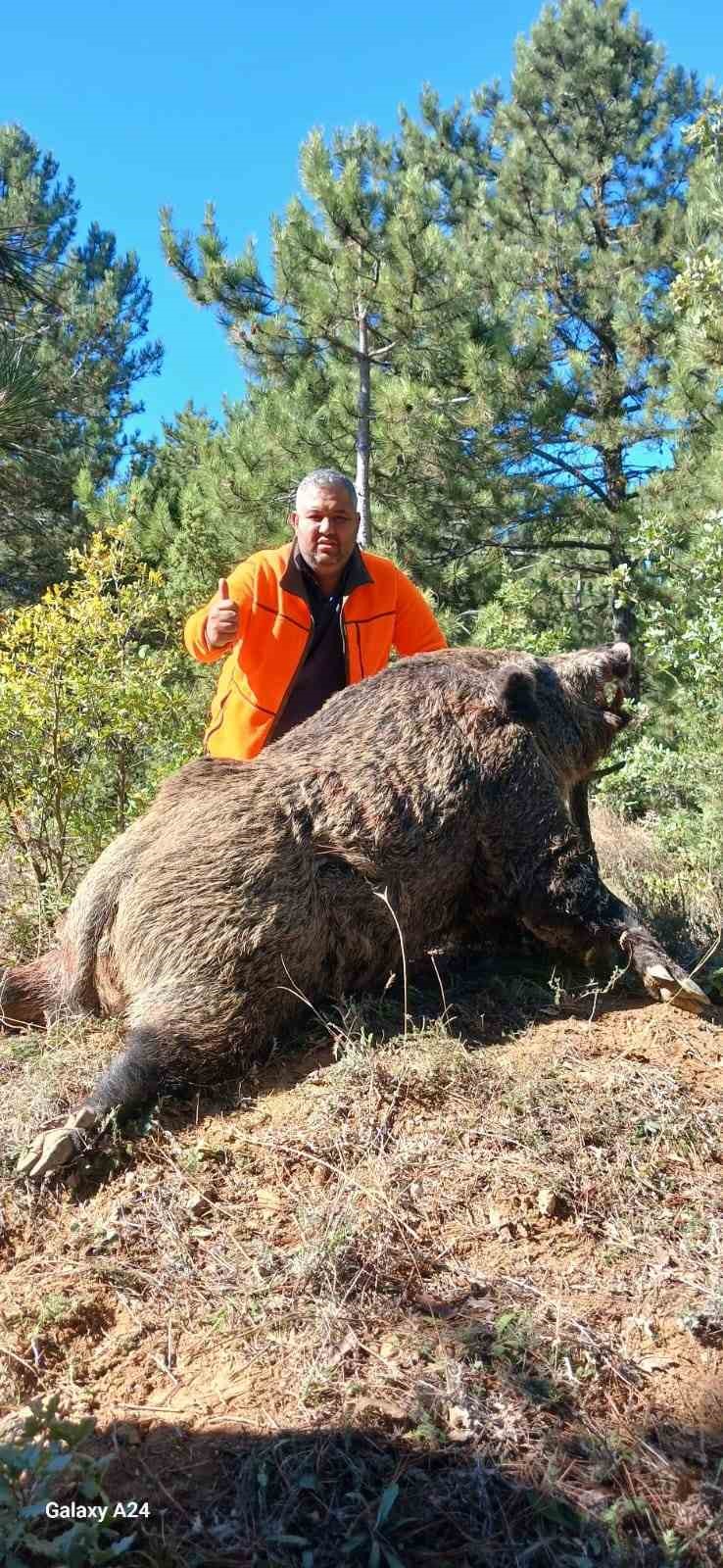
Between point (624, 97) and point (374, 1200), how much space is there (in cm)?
1680

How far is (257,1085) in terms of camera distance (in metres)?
3.14

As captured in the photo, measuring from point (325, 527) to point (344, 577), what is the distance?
28 centimetres

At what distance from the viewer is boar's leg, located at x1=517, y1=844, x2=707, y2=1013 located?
11.7 feet

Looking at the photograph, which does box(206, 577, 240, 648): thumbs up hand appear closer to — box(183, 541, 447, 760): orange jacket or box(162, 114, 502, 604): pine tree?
box(183, 541, 447, 760): orange jacket

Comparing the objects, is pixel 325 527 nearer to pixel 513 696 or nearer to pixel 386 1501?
pixel 513 696

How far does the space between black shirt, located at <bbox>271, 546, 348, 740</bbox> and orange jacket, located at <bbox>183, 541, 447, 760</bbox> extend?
0.06 meters

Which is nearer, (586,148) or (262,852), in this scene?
(262,852)

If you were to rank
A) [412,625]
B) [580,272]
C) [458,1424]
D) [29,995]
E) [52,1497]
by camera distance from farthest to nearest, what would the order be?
[580,272] < [412,625] < [29,995] < [458,1424] < [52,1497]

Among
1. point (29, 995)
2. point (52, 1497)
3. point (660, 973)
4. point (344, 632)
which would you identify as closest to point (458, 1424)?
point (52, 1497)

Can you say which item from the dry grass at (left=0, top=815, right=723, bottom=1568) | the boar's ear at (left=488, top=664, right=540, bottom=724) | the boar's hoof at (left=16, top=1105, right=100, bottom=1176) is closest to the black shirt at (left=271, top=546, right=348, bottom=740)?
the boar's ear at (left=488, top=664, right=540, bottom=724)

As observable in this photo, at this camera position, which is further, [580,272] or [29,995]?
[580,272]

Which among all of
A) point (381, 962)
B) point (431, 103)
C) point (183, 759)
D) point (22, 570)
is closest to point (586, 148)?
point (431, 103)

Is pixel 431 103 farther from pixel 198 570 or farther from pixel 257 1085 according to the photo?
pixel 257 1085

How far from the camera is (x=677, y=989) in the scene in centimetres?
354
